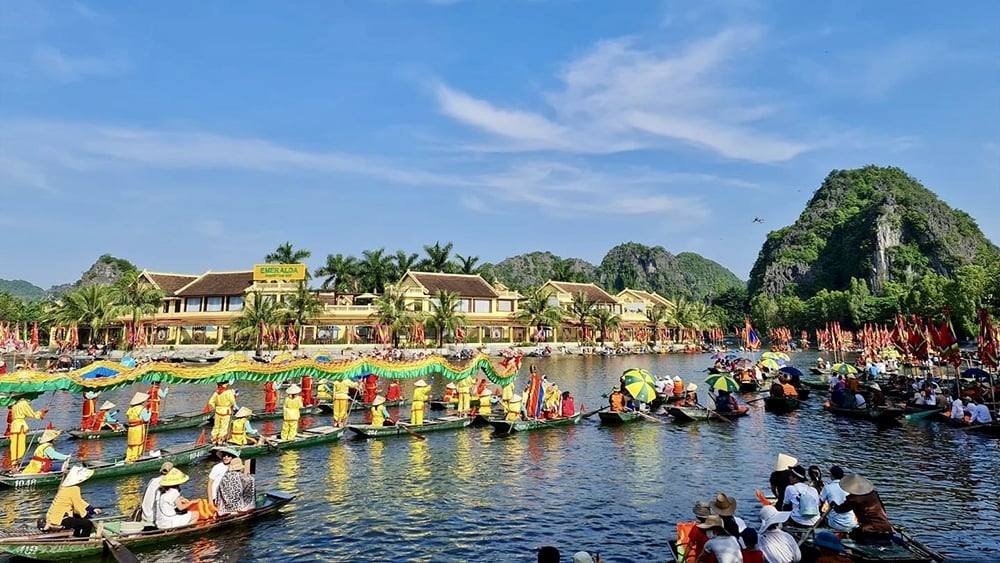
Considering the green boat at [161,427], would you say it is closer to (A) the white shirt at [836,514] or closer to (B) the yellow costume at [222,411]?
(B) the yellow costume at [222,411]

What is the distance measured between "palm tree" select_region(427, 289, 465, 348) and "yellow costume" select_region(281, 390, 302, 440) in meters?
49.9

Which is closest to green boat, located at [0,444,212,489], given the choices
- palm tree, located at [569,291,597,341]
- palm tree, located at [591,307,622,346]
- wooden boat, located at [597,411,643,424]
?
wooden boat, located at [597,411,643,424]

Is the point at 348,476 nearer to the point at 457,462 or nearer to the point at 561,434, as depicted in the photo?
the point at 457,462

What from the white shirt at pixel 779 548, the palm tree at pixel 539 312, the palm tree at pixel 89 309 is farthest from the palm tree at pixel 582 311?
the white shirt at pixel 779 548

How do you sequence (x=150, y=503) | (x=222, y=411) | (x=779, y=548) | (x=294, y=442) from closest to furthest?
(x=779, y=548) < (x=150, y=503) < (x=222, y=411) < (x=294, y=442)

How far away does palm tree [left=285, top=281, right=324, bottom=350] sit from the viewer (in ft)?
213

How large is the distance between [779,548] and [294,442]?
52.4 ft

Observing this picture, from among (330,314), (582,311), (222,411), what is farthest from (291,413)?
(582,311)

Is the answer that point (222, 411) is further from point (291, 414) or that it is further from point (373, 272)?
point (373, 272)

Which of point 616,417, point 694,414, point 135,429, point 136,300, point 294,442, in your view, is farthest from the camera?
point 136,300

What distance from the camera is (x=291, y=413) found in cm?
2020

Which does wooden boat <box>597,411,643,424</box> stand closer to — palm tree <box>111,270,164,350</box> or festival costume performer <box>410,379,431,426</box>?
festival costume performer <box>410,379,431,426</box>

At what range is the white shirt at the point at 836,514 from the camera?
436 inches

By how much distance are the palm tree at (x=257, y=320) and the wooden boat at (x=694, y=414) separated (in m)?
47.4
